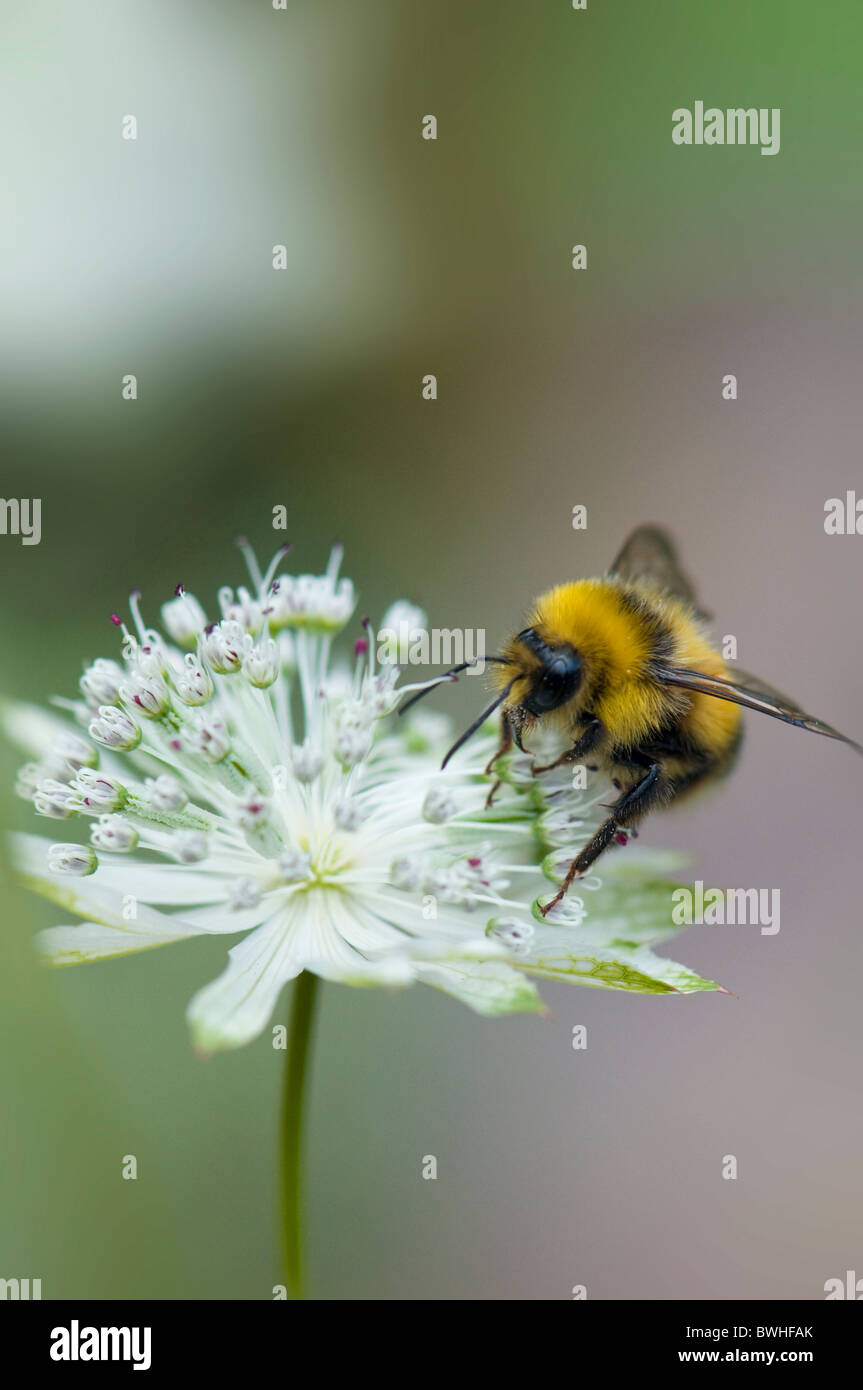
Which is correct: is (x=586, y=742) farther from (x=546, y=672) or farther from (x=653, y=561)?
(x=653, y=561)

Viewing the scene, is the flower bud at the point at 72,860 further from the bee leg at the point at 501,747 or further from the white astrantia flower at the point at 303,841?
the bee leg at the point at 501,747

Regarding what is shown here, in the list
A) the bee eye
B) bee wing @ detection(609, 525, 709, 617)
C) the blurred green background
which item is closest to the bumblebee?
the bee eye

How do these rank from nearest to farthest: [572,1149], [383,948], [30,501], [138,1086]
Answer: [383,948], [138,1086], [572,1149], [30,501]

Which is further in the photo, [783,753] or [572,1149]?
[783,753]

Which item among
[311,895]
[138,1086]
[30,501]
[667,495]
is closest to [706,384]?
[667,495]

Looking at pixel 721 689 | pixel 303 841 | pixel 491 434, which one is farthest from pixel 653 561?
pixel 491 434

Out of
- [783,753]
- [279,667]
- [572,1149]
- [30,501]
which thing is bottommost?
[572,1149]

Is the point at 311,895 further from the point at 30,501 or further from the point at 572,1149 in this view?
the point at 30,501

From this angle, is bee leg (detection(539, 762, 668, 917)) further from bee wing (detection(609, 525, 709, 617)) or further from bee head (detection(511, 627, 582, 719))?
bee wing (detection(609, 525, 709, 617))
